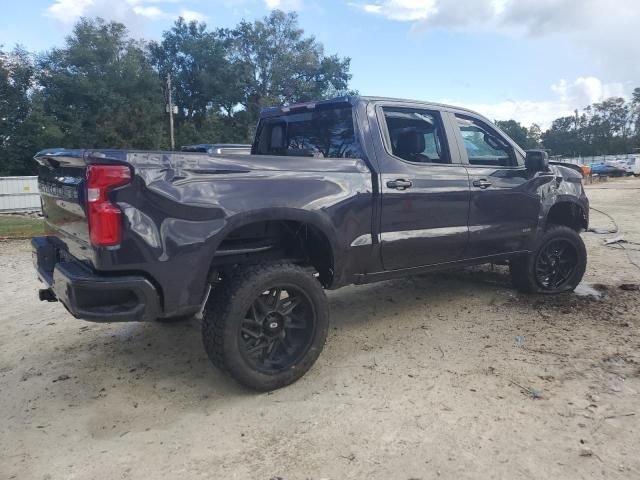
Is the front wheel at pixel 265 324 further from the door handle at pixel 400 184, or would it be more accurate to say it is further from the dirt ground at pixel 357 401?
the door handle at pixel 400 184

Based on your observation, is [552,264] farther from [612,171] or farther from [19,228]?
[612,171]

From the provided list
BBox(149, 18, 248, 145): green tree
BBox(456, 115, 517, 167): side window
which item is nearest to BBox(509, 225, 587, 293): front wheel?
BBox(456, 115, 517, 167): side window

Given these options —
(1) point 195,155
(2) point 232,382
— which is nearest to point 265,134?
(1) point 195,155

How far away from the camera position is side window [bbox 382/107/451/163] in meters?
4.16

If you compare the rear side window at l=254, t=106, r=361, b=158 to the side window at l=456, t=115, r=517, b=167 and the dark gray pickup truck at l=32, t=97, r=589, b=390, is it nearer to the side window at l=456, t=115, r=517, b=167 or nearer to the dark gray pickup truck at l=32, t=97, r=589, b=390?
the dark gray pickup truck at l=32, t=97, r=589, b=390

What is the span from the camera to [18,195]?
1706 centimetres

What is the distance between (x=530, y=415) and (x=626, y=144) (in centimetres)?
8722

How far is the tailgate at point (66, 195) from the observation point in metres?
2.99

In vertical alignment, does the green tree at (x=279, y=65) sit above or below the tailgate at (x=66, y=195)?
above

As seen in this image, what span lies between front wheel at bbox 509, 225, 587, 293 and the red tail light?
3.94 metres

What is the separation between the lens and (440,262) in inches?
175

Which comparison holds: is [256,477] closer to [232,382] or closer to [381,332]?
[232,382]

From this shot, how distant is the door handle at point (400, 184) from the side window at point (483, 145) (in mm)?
954

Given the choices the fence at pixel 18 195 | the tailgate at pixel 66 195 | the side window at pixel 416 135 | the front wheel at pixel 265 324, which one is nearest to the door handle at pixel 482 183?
the side window at pixel 416 135
